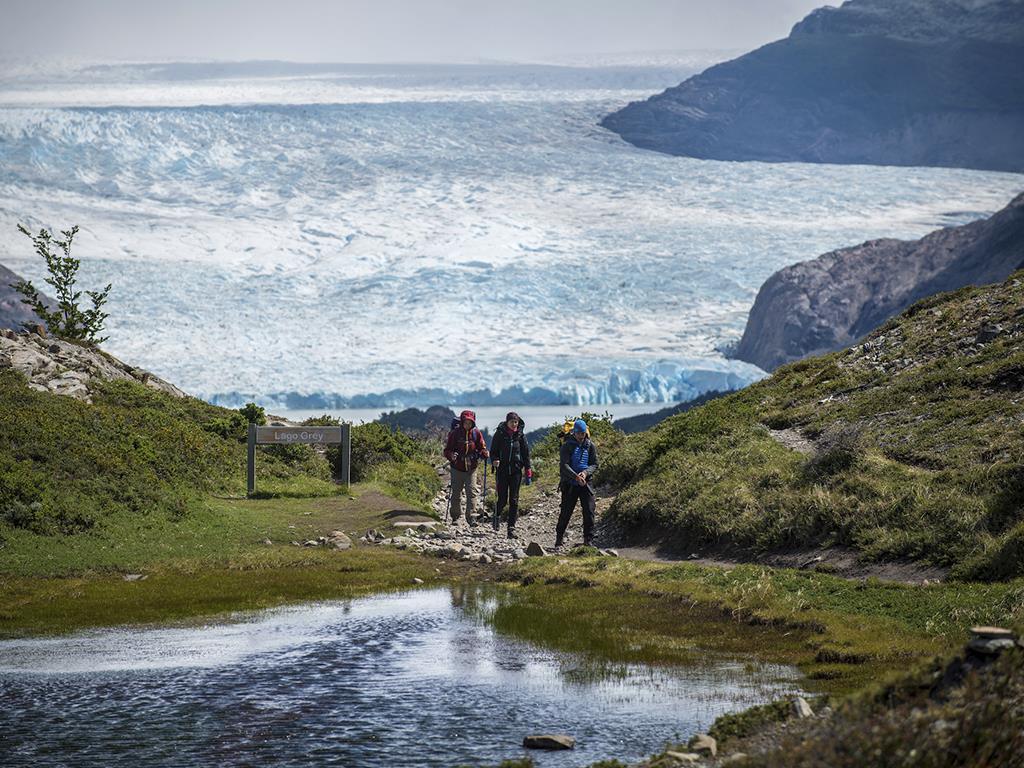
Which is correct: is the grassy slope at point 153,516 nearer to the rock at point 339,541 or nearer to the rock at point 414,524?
the rock at point 414,524

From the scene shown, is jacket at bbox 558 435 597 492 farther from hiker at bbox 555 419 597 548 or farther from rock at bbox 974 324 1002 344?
rock at bbox 974 324 1002 344

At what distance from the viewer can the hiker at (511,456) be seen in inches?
797

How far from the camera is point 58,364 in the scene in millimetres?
26859

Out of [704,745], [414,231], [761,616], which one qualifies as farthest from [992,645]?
[414,231]

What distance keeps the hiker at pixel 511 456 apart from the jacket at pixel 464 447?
0.50m

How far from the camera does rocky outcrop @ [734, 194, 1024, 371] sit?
85688 mm

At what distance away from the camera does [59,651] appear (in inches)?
473

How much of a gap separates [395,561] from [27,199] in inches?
2777

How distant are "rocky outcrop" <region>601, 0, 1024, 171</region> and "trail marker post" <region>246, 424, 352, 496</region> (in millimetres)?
109203

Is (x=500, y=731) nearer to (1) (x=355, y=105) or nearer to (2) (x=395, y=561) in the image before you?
(2) (x=395, y=561)

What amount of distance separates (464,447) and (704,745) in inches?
534

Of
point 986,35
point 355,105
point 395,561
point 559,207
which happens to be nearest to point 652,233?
point 559,207

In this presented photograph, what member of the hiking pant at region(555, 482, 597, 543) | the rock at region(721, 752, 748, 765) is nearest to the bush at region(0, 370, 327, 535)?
the hiking pant at region(555, 482, 597, 543)

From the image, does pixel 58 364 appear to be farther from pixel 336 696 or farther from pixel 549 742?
pixel 549 742
